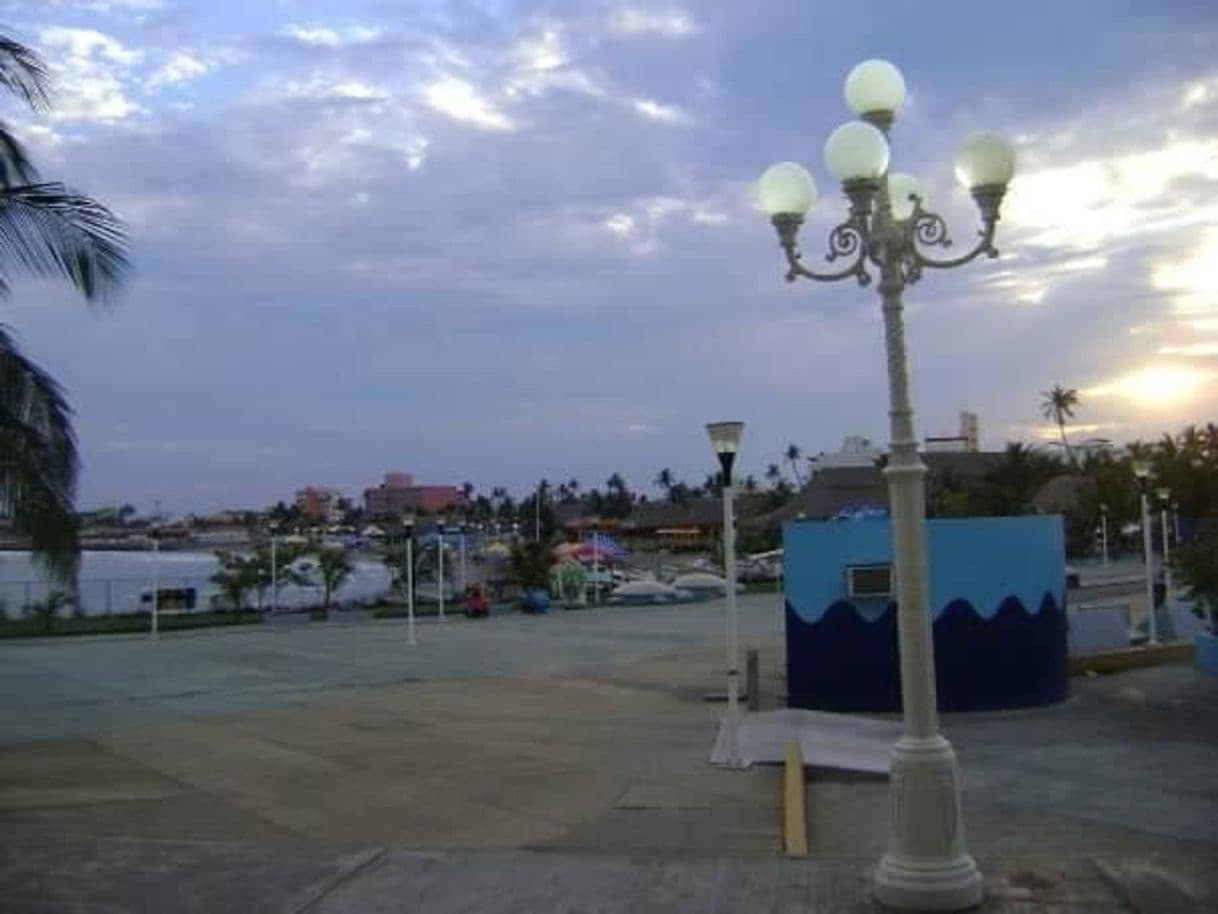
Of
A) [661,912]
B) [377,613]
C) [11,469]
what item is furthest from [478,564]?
[661,912]

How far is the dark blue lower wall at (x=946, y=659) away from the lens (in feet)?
58.3

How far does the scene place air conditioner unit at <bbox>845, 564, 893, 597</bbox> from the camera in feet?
58.7

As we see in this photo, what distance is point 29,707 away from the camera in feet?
63.4

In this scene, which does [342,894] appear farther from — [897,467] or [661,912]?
[897,467]

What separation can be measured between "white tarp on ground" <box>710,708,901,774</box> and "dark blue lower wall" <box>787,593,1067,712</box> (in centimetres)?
53

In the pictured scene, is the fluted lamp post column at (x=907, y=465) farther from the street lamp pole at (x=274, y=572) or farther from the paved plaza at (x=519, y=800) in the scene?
the street lamp pole at (x=274, y=572)

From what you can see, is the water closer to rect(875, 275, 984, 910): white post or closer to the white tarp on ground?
the white tarp on ground

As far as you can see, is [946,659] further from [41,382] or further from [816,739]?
[41,382]

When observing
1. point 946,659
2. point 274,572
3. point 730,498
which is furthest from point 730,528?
point 274,572

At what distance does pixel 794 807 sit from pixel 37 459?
23.8 ft

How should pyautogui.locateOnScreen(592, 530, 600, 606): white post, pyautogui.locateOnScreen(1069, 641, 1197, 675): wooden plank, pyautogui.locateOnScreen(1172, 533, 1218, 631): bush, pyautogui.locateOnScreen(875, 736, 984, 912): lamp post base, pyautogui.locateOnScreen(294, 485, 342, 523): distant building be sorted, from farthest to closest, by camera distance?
pyautogui.locateOnScreen(294, 485, 342, 523): distant building
pyautogui.locateOnScreen(592, 530, 600, 606): white post
pyautogui.locateOnScreen(1069, 641, 1197, 675): wooden plank
pyautogui.locateOnScreen(1172, 533, 1218, 631): bush
pyautogui.locateOnScreen(875, 736, 984, 912): lamp post base

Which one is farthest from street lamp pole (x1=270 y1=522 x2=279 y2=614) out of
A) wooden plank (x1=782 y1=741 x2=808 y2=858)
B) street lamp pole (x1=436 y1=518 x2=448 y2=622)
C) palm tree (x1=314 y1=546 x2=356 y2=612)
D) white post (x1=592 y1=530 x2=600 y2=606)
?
wooden plank (x1=782 y1=741 x2=808 y2=858)

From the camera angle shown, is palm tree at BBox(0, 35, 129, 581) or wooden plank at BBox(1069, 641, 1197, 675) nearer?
palm tree at BBox(0, 35, 129, 581)

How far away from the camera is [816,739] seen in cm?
1488
